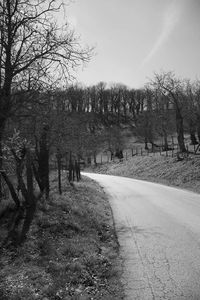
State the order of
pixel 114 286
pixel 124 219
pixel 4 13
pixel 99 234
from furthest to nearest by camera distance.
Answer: pixel 124 219 < pixel 99 234 < pixel 4 13 < pixel 114 286

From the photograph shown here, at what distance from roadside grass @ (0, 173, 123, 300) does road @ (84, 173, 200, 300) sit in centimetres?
38

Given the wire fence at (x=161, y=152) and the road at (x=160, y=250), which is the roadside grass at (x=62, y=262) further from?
the wire fence at (x=161, y=152)

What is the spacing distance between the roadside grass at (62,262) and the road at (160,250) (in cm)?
38

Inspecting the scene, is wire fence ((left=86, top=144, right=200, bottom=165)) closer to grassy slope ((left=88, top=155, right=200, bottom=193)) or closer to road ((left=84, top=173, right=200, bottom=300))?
grassy slope ((left=88, top=155, right=200, bottom=193))

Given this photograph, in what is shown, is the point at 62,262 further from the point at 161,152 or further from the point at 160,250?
the point at 161,152

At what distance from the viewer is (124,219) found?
43.9ft

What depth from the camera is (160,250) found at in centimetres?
862

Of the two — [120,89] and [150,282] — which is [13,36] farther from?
[120,89]

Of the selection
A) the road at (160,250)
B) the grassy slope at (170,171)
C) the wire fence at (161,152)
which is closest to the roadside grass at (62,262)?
the road at (160,250)

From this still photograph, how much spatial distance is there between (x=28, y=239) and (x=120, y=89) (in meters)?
107

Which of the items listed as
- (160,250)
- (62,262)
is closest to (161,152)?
(160,250)

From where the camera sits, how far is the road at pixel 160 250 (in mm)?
6145

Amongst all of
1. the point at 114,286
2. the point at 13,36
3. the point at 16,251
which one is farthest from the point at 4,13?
the point at 114,286

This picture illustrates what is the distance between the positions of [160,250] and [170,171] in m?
24.9
